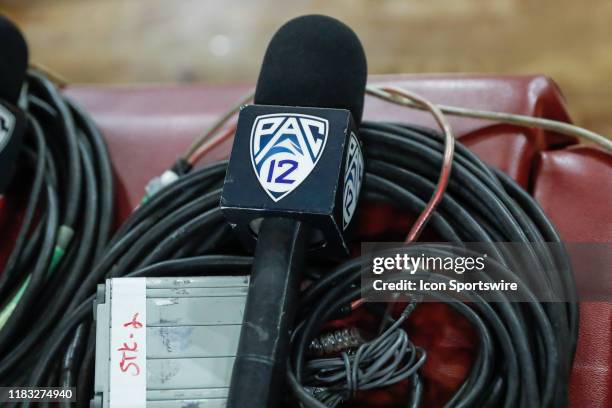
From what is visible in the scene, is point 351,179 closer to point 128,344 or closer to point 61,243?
point 128,344

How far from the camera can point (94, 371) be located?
0.70 m

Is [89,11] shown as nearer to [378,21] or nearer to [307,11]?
[307,11]

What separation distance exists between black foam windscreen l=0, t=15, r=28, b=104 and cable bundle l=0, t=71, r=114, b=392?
0.26 feet

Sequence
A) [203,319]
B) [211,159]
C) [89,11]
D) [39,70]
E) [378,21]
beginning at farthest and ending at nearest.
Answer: [89,11] → [378,21] → [39,70] → [211,159] → [203,319]

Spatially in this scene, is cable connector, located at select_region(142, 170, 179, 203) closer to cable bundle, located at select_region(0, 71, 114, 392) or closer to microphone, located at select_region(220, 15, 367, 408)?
cable bundle, located at select_region(0, 71, 114, 392)

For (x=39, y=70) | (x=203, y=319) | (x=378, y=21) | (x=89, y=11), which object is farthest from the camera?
(x=89, y=11)

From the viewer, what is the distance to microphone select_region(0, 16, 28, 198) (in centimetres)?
80

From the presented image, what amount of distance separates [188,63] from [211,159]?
0.66 meters

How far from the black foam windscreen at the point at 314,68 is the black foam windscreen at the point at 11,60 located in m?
0.36

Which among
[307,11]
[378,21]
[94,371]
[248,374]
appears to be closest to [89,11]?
[307,11]

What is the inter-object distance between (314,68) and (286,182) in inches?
4.9

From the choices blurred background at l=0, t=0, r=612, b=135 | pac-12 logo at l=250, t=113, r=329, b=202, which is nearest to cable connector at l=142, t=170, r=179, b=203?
pac-12 logo at l=250, t=113, r=329, b=202

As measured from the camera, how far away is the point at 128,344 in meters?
0.64

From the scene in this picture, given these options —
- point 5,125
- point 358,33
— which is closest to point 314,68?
point 5,125
